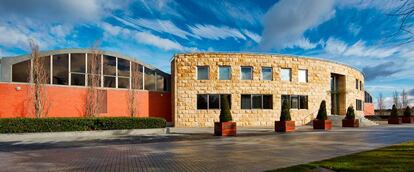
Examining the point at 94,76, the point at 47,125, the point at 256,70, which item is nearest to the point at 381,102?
the point at 256,70

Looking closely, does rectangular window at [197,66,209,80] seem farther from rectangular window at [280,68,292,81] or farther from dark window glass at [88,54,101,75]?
dark window glass at [88,54,101,75]

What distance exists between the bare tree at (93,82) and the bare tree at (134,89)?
2906 mm

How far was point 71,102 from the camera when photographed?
28328 millimetres

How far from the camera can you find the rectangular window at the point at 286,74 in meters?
33.6

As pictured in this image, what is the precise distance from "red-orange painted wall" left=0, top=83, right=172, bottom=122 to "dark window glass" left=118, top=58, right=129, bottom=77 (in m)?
1.57

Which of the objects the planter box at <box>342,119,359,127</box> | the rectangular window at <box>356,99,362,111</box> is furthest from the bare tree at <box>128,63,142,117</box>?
the rectangular window at <box>356,99,362,111</box>

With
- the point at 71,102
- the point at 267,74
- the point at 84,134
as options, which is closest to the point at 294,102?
the point at 267,74

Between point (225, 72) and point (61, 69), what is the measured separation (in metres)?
13.5

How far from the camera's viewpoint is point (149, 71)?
33406mm

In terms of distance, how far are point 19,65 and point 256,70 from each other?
1914 centimetres

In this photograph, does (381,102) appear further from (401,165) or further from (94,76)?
(401,165)

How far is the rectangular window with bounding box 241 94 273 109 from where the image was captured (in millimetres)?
32344

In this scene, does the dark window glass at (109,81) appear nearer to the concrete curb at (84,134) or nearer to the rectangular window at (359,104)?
the concrete curb at (84,134)

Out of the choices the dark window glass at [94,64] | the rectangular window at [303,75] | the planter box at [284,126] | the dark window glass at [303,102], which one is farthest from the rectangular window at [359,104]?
the dark window glass at [94,64]
